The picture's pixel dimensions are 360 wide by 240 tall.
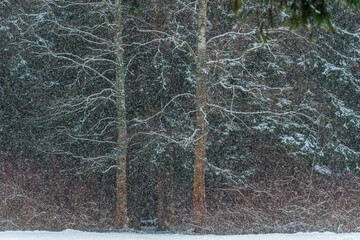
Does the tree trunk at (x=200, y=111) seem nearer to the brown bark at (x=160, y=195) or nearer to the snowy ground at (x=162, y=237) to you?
the snowy ground at (x=162, y=237)

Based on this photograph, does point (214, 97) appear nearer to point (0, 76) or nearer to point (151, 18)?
point (151, 18)

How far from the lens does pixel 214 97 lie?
14.6 m

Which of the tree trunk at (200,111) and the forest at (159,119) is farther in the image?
the forest at (159,119)

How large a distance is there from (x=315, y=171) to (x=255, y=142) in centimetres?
282

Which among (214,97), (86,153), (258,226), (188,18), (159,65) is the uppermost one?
(188,18)

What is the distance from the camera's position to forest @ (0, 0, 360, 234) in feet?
47.5

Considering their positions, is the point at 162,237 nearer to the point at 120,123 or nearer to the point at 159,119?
the point at 120,123

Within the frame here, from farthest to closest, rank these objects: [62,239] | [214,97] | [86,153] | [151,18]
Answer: [86,153]
[151,18]
[214,97]
[62,239]

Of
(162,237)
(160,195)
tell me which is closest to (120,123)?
(160,195)

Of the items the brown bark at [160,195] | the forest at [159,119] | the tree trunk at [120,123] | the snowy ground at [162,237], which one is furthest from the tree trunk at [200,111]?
the brown bark at [160,195]

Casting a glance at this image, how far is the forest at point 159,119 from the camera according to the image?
47.5 ft

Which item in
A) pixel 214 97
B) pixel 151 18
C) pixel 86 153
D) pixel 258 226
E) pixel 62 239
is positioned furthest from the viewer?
pixel 86 153

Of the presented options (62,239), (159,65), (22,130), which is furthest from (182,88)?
(62,239)

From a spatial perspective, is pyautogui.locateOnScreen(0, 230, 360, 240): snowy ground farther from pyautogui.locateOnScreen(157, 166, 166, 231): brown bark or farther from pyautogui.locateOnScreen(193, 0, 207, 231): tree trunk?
pyautogui.locateOnScreen(157, 166, 166, 231): brown bark
